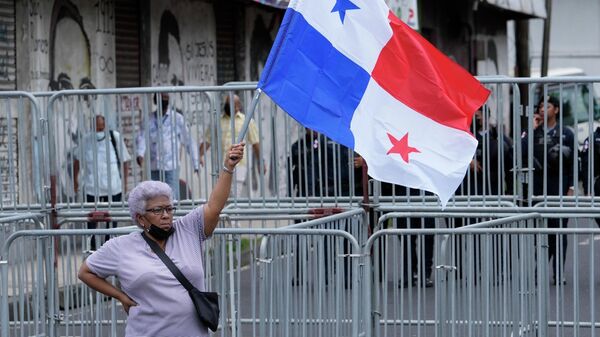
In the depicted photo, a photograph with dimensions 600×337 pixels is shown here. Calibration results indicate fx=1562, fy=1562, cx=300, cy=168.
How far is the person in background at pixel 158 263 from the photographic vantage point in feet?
23.2

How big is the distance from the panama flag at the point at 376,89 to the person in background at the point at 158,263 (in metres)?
0.70

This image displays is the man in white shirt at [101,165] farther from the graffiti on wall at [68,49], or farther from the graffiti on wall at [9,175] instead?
the graffiti on wall at [68,49]

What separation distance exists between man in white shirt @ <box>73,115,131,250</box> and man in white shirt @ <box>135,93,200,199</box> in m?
0.24

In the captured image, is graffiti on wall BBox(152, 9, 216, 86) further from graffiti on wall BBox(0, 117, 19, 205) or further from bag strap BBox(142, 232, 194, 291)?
bag strap BBox(142, 232, 194, 291)

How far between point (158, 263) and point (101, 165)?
16.5ft

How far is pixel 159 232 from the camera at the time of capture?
23.6 feet

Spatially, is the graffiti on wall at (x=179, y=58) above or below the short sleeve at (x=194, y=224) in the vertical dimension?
above

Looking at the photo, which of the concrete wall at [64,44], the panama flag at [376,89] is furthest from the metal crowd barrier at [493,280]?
the concrete wall at [64,44]

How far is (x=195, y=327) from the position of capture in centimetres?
711

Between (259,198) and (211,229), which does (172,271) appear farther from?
(259,198)

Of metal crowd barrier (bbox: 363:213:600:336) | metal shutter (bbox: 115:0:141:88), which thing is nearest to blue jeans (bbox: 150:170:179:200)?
metal crowd barrier (bbox: 363:213:600:336)

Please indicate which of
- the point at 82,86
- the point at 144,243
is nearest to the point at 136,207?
the point at 144,243

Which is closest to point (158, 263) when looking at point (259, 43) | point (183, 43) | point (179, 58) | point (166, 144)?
point (166, 144)

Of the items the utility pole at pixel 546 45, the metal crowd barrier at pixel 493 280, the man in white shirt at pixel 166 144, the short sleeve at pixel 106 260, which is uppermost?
the utility pole at pixel 546 45
